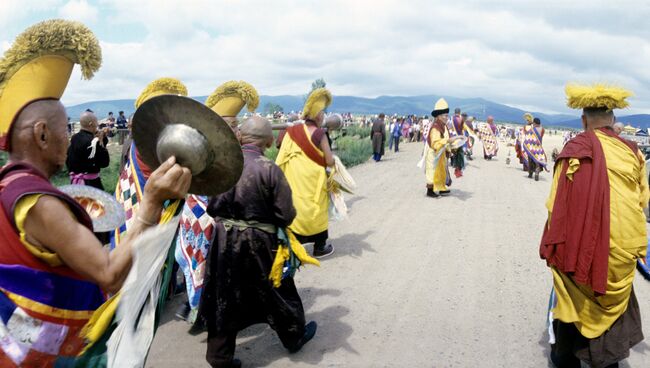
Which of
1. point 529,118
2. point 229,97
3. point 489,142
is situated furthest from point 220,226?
point 489,142

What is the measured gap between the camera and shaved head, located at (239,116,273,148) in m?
3.76

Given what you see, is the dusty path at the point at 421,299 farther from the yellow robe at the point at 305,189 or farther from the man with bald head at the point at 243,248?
the yellow robe at the point at 305,189

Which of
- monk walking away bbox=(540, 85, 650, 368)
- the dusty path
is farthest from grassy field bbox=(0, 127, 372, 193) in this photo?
monk walking away bbox=(540, 85, 650, 368)

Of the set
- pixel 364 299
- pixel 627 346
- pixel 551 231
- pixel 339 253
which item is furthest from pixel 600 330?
pixel 339 253

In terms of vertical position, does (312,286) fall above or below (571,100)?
below

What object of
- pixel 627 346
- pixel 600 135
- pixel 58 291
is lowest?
pixel 627 346

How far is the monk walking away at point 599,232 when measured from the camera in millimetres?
3201

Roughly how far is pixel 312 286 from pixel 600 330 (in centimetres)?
294

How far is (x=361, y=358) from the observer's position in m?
3.91

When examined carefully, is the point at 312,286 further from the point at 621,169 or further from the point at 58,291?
the point at 58,291

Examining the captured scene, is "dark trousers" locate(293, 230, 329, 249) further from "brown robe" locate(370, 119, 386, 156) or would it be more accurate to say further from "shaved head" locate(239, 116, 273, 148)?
"brown robe" locate(370, 119, 386, 156)

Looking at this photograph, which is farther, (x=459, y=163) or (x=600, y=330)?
(x=459, y=163)

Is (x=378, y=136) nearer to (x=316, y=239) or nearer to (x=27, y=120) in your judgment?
(x=316, y=239)

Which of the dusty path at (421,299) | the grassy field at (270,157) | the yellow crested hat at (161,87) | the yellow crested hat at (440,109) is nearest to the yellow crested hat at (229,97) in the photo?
the yellow crested hat at (161,87)
